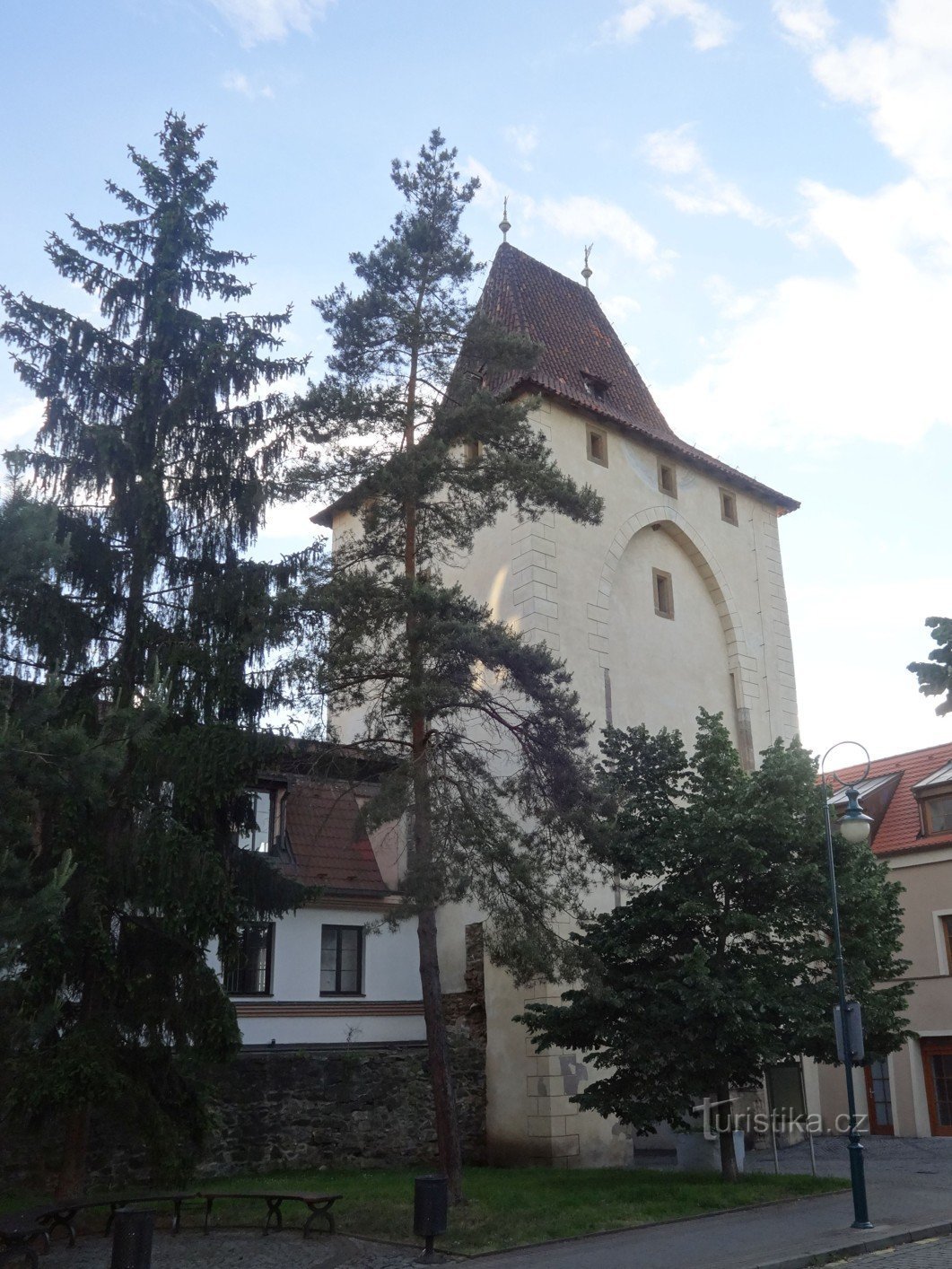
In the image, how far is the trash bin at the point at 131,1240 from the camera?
10062mm

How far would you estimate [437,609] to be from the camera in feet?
51.3

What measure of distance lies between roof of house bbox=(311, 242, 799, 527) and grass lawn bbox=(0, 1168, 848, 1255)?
630 inches

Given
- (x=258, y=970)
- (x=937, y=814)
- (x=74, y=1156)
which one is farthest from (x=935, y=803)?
(x=74, y=1156)

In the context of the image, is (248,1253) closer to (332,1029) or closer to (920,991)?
(332,1029)

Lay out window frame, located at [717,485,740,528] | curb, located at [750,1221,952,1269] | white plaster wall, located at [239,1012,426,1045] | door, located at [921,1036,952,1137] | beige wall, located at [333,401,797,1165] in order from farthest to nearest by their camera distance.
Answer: window frame, located at [717,485,740,528]
door, located at [921,1036,952,1137]
beige wall, located at [333,401,797,1165]
white plaster wall, located at [239,1012,426,1045]
curb, located at [750,1221,952,1269]

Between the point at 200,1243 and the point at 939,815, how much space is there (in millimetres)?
21280

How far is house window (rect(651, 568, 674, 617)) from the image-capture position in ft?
90.5

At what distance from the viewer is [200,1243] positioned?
13.3 m

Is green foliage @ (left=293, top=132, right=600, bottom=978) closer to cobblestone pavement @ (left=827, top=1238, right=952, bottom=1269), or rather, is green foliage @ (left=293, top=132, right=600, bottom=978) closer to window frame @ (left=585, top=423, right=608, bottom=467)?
cobblestone pavement @ (left=827, top=1238, right=952, bottom=1269)

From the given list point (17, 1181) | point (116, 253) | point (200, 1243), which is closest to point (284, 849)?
point (17, 1181)

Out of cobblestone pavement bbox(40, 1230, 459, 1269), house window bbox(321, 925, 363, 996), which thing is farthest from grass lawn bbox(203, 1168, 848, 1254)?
house window bbox(321, 925, 363, 996)

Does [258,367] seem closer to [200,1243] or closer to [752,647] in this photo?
[200,1243]

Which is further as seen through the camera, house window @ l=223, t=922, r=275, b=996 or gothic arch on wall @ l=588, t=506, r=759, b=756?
gothic arch on wall @ l=588, t=506, r=759, b=756

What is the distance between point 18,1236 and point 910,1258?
8.74 metres
